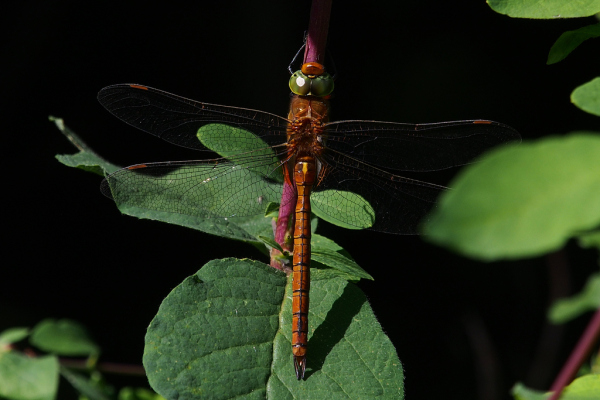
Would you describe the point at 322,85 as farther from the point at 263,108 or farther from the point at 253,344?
the point at 263,108

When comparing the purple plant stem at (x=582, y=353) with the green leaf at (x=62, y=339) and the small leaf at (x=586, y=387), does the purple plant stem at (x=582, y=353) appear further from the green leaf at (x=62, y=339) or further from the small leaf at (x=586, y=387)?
the green leaf at (x=62, y=339)

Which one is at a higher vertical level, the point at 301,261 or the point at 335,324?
the point at 301,261

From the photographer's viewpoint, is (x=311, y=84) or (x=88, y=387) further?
(x=88, y=387)

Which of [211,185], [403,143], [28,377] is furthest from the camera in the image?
[28,377]

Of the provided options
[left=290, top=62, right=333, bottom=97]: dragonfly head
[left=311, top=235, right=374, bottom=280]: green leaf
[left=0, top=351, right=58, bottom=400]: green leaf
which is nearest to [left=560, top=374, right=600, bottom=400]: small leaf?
[left=311, top=235, right=374, bottom=280]: green leaf

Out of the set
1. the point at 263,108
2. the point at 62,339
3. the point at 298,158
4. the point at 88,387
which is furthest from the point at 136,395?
the point at 263,108

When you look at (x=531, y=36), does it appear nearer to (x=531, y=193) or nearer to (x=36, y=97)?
(x=36, y=97)

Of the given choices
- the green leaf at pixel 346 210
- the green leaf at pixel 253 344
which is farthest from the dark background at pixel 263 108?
the green leaf at pixel 253 344
